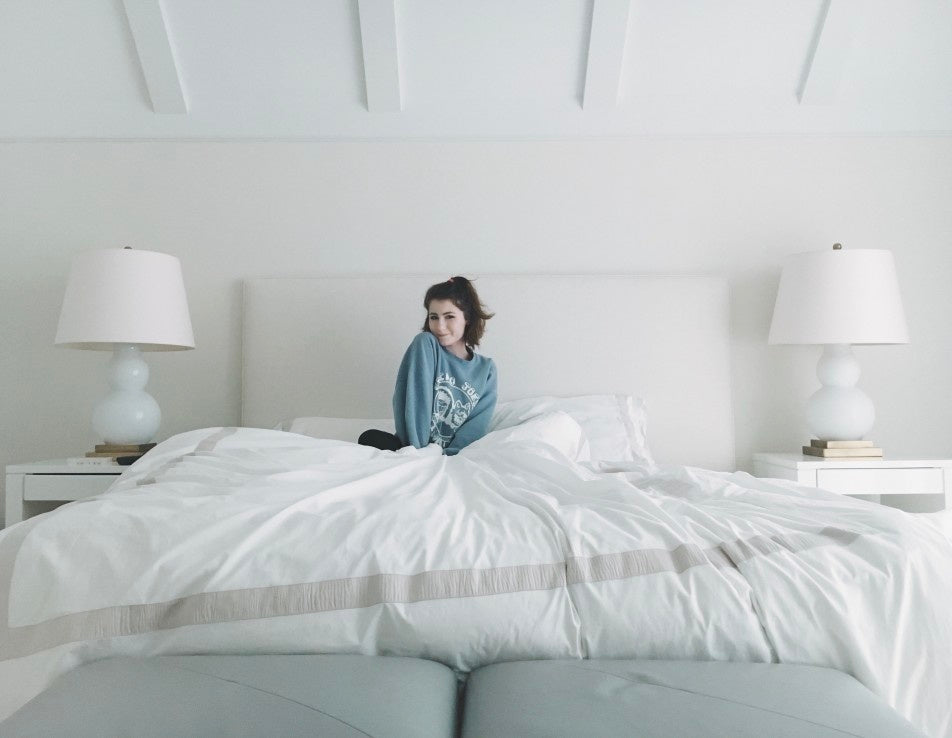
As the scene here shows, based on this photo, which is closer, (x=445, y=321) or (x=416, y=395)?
(x=416, y=395)

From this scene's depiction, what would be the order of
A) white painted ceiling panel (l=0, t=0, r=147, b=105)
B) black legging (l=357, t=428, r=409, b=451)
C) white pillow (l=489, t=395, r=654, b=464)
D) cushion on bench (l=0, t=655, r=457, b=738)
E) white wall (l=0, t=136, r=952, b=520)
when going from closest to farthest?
cushion on bench (l=0, t=655, r=457, b=738)
black legging (l=357, t=428, r=409, b=451)
white pillow (l=489, t=395, r=654, b=464)
white painted ceiling panel (l=0, t=0, r=147, b=105)
white wall (l=0, t=136, r=952, b=520)

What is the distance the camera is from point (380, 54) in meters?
2.88

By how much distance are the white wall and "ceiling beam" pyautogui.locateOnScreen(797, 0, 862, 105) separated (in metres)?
0.19

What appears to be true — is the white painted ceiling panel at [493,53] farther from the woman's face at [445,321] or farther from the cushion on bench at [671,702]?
the cushion on bench at [671,702]

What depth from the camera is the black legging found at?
7.84ft

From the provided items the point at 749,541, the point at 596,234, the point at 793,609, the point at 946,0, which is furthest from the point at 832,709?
the point at 946,0

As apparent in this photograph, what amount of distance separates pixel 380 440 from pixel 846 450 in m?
1.61

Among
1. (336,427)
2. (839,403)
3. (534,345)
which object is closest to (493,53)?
(534,345)

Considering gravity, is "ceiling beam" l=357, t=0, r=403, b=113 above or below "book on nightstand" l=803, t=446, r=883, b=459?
above

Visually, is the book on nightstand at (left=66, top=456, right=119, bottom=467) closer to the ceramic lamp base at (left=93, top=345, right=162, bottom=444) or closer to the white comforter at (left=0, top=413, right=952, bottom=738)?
the ceramic lamp base at (left=93, top=345, right=162, bottom=444)

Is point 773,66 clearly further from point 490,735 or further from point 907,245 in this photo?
point 490,735

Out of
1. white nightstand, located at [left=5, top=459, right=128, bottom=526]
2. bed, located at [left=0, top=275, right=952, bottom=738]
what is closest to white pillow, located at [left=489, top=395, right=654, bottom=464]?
bed, located at [left=0, top=275, right=952, bottom=738]

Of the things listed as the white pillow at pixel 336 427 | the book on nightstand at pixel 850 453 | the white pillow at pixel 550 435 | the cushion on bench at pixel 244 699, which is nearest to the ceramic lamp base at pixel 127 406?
the white pillow at pixel 336 427

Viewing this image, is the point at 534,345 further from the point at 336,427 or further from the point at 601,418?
the point at 336,427
